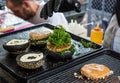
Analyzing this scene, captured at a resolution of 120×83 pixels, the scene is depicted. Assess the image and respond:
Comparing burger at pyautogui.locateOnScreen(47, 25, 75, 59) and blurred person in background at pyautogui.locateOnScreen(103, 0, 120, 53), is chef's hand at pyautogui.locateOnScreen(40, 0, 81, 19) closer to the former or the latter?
burger at pyautogui.locateOnScreen(47, 25, 75, 59)

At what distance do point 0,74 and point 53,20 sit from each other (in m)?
0.94

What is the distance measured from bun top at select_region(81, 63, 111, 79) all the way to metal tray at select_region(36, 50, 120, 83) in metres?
A: 0.03

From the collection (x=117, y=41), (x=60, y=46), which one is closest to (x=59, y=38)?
(x=60, y=46)

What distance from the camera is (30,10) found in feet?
6.25

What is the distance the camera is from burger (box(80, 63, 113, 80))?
95cm

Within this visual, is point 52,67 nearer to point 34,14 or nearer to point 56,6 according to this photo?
point 56,6

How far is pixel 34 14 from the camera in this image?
1919 millimetres

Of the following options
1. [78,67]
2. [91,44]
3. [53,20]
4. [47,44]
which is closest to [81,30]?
[53,20]

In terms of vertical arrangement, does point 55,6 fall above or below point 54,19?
above

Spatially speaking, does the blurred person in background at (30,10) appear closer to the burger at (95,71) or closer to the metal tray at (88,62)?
the metal tray at (88,62)

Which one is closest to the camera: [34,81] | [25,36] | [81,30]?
[34,81]

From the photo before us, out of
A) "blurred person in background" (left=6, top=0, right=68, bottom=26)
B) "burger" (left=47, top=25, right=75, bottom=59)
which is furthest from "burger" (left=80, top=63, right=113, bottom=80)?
"blurred person in background" (left=6, top=0, right=68, bottom=26)

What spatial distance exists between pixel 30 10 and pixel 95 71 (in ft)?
3.55

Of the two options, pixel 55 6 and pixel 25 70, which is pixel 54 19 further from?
pixel 25 70
